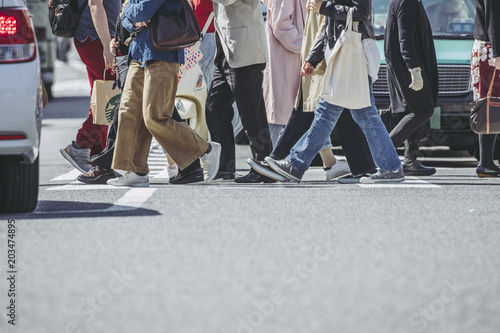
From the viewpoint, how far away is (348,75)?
25.5ft

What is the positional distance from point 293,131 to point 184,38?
121cm

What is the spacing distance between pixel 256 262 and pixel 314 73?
3.61 meters

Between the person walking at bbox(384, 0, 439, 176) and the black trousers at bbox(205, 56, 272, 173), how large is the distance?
1378mm

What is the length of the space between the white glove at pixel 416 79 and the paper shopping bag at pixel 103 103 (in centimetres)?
229

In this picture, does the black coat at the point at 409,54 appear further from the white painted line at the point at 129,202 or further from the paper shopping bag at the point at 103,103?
the white painted line at the point at 129,202

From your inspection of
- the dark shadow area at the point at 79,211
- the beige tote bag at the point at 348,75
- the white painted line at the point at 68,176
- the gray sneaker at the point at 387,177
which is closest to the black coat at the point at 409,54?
the beige tote bag at the point at 348,75

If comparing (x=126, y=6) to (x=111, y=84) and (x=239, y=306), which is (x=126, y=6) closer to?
(x=111, y=84)

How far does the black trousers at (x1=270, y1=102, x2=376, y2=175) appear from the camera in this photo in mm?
8141

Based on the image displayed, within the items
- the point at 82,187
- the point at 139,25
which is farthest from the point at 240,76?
the point at 82,187

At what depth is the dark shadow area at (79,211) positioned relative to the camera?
19.9 feet

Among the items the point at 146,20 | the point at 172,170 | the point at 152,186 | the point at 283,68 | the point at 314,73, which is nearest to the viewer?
the point at 146,20

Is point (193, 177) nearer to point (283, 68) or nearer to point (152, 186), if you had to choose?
point (152, 186)

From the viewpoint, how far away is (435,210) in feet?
20.7

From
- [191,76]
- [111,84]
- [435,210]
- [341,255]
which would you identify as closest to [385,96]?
[191,76]
